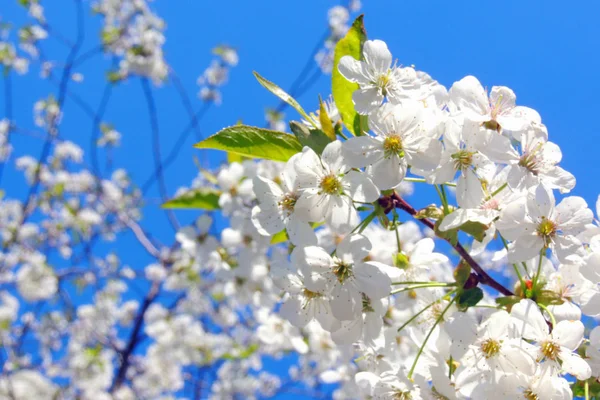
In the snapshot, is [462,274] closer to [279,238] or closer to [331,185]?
[331,185]

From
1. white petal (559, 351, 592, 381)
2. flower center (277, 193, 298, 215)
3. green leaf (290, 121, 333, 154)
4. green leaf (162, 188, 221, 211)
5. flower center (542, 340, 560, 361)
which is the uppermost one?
green leaf (162, 188, 221, 211)

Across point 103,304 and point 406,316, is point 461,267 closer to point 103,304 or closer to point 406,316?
point 406,316

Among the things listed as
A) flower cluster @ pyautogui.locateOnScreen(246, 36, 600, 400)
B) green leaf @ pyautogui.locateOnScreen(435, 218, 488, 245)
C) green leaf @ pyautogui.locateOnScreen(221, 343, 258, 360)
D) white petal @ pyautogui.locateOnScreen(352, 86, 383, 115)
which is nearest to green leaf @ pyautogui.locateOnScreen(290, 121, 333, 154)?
flower cluster @ pyautogui.locateOnScreen(246, 36, 600, 400)

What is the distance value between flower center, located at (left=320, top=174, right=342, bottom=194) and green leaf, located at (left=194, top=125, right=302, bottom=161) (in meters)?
0.19

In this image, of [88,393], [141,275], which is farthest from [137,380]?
[141,275]

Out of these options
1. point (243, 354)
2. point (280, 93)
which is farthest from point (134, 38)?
point (280, 93)

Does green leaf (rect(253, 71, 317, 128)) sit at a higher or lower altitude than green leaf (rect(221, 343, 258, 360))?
lower

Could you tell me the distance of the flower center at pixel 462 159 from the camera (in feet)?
3.41

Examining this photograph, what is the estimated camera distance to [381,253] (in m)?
1.54

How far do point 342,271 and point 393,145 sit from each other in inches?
11.9

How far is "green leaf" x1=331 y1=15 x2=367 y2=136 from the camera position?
4.09 ft

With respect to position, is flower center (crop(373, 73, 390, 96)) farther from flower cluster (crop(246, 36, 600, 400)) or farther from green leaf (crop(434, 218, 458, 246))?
green leaf (crop(434, 218, 458, 246))

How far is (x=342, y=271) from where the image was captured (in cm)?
108

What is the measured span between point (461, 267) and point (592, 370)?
356 mm
